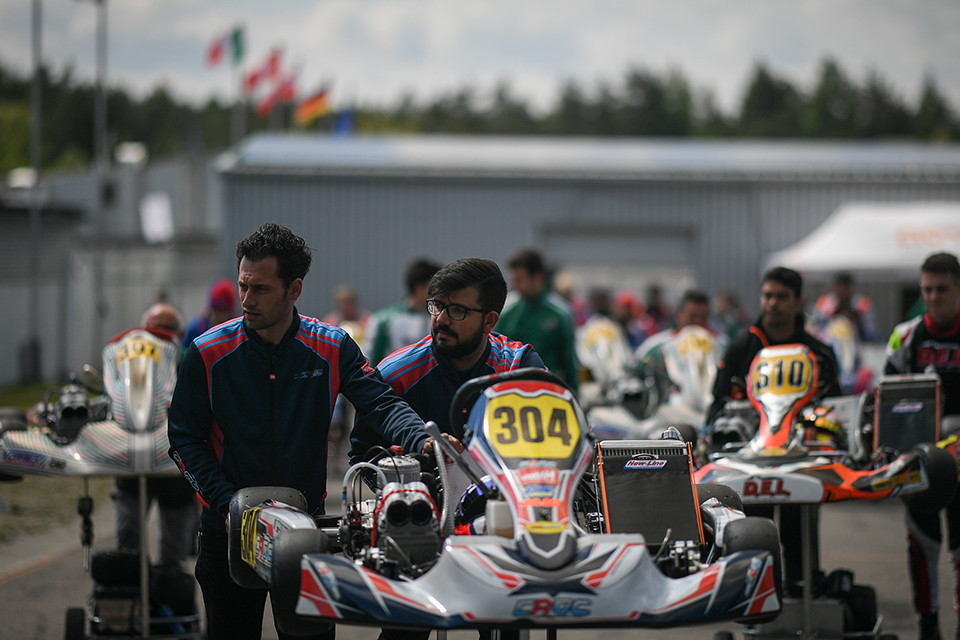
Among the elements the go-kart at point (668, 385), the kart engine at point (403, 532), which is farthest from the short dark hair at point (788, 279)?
the kart engine at point (403, 532)

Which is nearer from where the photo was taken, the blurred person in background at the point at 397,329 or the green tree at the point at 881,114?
the blurred person in background at the point at 397,329

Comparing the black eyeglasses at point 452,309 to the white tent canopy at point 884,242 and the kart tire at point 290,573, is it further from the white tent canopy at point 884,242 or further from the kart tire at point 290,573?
the white tent canopy at point 884,242

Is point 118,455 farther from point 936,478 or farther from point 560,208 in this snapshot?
point 560,208

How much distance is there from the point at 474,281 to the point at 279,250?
70 cm

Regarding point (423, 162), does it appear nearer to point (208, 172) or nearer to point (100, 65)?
point (100, 65)

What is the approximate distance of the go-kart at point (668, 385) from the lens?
7938 mm

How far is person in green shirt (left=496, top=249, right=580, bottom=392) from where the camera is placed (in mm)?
7676

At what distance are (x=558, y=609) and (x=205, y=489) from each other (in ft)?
4.73

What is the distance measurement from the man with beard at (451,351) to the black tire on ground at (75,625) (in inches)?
95.4

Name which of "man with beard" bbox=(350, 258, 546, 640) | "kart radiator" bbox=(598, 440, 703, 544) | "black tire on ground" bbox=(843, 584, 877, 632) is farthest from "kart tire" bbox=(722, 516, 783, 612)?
"black tire on ground" bbox=(843, 584, 877, 632)

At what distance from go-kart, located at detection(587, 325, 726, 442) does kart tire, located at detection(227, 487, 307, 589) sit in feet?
15.5

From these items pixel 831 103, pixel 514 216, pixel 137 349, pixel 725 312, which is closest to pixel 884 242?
pixel 725 312

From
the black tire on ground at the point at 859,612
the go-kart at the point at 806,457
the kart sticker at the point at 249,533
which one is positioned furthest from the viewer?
the black tire on ground at the point at 859,612

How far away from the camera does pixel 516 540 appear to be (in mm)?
2953
